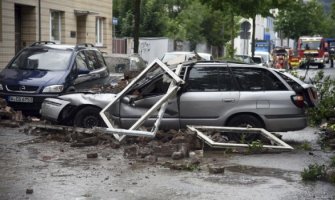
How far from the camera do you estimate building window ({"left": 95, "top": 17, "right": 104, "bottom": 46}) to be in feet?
104

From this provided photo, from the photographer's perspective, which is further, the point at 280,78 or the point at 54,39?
the point at 54,39

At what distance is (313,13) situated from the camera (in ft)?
245

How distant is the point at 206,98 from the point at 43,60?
540cm

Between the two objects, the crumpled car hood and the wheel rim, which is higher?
the crumpled car hood

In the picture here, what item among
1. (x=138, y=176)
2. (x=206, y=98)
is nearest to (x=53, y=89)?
(x=206, y=98)

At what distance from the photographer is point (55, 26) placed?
2602 cm

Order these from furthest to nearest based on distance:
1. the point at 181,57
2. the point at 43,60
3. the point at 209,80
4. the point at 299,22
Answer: the point at 299,22 → the point at 181,57 → the point at 43,60 → the point at 209,80

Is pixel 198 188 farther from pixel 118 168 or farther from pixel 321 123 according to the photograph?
pixel 321 123

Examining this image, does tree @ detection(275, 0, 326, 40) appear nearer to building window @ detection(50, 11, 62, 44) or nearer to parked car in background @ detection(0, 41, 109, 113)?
building window @ detection(50, 11, 62, 44)

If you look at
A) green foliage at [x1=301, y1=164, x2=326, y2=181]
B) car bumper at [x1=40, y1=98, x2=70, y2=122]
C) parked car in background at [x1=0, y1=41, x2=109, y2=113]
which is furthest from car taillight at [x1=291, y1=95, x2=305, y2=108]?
parked car in background at [x1=0, y1=41, x2=109, y2=113]

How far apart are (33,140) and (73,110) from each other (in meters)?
1.06

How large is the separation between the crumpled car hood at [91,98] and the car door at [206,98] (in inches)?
59.1

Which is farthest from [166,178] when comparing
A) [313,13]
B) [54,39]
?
[313,13]

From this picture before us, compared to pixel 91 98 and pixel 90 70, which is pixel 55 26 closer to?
pixel 90 70
